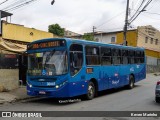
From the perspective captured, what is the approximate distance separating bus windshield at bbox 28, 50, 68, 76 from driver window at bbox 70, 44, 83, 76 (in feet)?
1.28

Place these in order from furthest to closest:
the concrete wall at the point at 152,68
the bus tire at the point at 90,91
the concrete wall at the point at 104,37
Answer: the concrete wall at the point at 104,37 → the concrete wall at the point at 152,68 → the bus tire at the point at 90,91

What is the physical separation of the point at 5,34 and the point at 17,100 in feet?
22.2

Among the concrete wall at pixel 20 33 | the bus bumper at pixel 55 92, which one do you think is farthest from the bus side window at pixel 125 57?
the concrete wall at pixel 20 33

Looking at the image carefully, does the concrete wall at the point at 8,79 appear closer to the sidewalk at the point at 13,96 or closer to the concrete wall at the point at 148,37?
the sidewalk at the point at 13,96

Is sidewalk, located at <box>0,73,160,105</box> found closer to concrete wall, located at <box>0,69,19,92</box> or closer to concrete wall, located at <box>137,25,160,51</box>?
concrete wall, located at <box>0,69,19,92</box>

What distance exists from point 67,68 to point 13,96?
360 cm

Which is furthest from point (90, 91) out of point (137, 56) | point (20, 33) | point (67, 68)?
point (20, 33)

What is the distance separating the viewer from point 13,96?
14.5m

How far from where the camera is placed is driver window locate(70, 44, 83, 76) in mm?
12945

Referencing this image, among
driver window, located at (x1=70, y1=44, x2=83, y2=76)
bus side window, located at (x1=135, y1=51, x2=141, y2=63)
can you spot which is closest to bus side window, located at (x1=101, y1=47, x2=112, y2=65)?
driver window, located at (x1=70, y1=44, x2=83, y2=76)

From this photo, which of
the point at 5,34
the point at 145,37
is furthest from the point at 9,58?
the point at 145,37

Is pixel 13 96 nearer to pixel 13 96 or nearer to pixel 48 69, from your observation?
pixel 13 96

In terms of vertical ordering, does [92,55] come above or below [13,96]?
above

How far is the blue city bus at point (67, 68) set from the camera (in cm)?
1266
